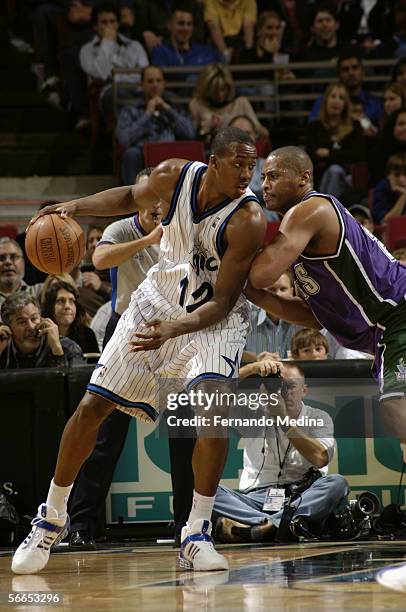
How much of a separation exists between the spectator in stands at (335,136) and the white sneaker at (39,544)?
19.2ft

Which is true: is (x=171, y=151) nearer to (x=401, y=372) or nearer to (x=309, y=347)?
(x=309, y=347)

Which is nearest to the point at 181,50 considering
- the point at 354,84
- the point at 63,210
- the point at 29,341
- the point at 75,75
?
the point at 75,75

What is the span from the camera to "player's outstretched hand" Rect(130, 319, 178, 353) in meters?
4.27

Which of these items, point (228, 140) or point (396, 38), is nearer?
point (228, 140)

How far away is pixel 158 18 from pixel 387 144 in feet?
11.3

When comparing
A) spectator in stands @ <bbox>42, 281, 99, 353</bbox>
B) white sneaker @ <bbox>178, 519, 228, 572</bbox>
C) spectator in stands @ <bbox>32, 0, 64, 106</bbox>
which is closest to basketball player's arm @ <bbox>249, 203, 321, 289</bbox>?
white sneaker @ <bbox>178, 519, 228, 572</bbox>

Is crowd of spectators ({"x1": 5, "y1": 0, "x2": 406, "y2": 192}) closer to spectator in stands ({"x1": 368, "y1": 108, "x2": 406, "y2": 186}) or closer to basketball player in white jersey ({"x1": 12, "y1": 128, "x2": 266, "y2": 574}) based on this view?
spectator in stands ({"x1": 368, "y1": 108, "x2": 406, "y2": 186})

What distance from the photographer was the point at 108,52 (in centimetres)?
1084

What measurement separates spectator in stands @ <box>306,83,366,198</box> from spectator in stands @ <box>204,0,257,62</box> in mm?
1960

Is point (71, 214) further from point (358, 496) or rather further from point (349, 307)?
point (358, 496)

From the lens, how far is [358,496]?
5910 mm

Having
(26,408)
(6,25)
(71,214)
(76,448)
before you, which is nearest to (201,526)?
(76,448)

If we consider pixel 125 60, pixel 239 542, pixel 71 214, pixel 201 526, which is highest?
pixel 125 60

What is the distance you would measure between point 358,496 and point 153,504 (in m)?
1.15
